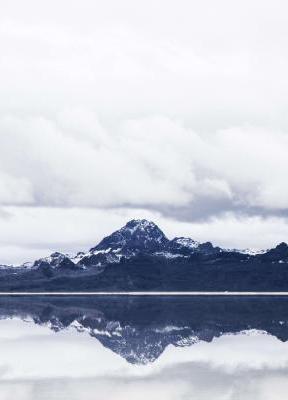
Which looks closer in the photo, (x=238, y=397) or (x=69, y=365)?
(x=238, y=397)

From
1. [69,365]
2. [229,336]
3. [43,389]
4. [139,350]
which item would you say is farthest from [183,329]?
[43,389]

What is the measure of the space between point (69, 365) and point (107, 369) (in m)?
3.27

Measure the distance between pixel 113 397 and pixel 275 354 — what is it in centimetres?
1900

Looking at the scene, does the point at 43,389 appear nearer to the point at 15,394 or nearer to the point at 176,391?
the point at 15,394

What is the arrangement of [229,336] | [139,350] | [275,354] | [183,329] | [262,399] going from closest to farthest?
[262,399], [275,354], [139,350], [229,336], [183,329]

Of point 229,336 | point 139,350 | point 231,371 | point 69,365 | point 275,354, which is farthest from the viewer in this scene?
point 229,336

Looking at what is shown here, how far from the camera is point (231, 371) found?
39812mm

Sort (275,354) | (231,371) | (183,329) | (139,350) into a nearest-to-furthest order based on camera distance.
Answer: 1. (231,371)
2. (275,354)
3. (139,350)
4. (183,329)

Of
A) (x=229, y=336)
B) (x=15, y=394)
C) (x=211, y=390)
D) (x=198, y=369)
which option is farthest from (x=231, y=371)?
(x=229, y=336)

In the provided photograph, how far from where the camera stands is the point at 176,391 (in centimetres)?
3319

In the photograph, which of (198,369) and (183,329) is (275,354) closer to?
(198,369)

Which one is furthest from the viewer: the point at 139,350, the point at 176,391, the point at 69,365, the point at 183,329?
the point at 183,329

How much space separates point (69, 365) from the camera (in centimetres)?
4369

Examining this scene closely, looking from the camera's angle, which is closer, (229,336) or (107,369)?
(107,369)
